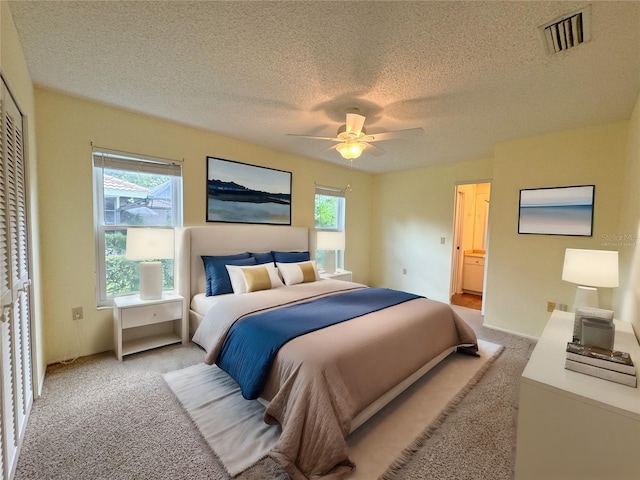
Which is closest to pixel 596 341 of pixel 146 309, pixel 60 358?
pixel 146 309

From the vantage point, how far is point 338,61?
1.89 m

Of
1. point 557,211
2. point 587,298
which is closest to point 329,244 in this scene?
point 557,211

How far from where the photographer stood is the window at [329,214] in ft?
15.7

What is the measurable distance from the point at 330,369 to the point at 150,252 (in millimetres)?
2151

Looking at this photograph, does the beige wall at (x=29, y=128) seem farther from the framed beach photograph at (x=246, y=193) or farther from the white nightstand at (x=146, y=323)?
the framed beach photograph at (x=246, y=193)

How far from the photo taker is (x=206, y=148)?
3404 millimetres

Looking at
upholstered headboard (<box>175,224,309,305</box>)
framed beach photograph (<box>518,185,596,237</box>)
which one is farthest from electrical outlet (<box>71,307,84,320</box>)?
framed beach photograph (<box>518,185,596,237</box>)

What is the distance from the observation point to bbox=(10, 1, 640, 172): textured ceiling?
4.91 feet

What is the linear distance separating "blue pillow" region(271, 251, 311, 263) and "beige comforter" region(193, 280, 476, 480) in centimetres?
108

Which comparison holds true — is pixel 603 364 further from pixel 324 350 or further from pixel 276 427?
pixel 276 427

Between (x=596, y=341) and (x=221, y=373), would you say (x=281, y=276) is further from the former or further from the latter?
(x=596, y=341)

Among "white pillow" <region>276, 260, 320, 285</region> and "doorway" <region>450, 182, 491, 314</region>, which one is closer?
"white pillow" <region>276, 260, 320, 285</region>

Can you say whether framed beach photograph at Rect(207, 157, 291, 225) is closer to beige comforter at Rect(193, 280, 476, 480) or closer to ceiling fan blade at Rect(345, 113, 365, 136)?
beige comforter at Rect(193, 280, 476, 480)

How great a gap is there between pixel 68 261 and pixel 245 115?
2157 millimetres
